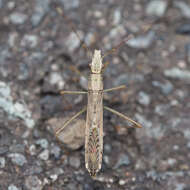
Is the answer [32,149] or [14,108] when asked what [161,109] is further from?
[14,108]

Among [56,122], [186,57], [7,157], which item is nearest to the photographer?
[7,157]

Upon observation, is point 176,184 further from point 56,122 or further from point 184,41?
point 184,41

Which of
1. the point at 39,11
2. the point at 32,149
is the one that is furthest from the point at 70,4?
the point at 32,149

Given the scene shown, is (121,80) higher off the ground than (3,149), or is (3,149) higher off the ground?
(121,80)

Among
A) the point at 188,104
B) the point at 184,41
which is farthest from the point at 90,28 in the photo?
the point at 188,104

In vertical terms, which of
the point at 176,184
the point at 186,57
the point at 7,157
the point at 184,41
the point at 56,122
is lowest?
the point at 176,184

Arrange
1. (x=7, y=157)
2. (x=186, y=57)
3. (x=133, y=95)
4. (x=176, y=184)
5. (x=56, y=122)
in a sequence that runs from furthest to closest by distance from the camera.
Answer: (x=186, y=57)
(x=133, y=95)
(x=56, y=122)
(x=176, y=184)
(x=7, y=157)

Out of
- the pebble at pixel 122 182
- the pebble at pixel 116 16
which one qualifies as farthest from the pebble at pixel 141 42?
the pebble at pixel 122 182

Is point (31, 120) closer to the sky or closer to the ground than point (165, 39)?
closer to the ground
